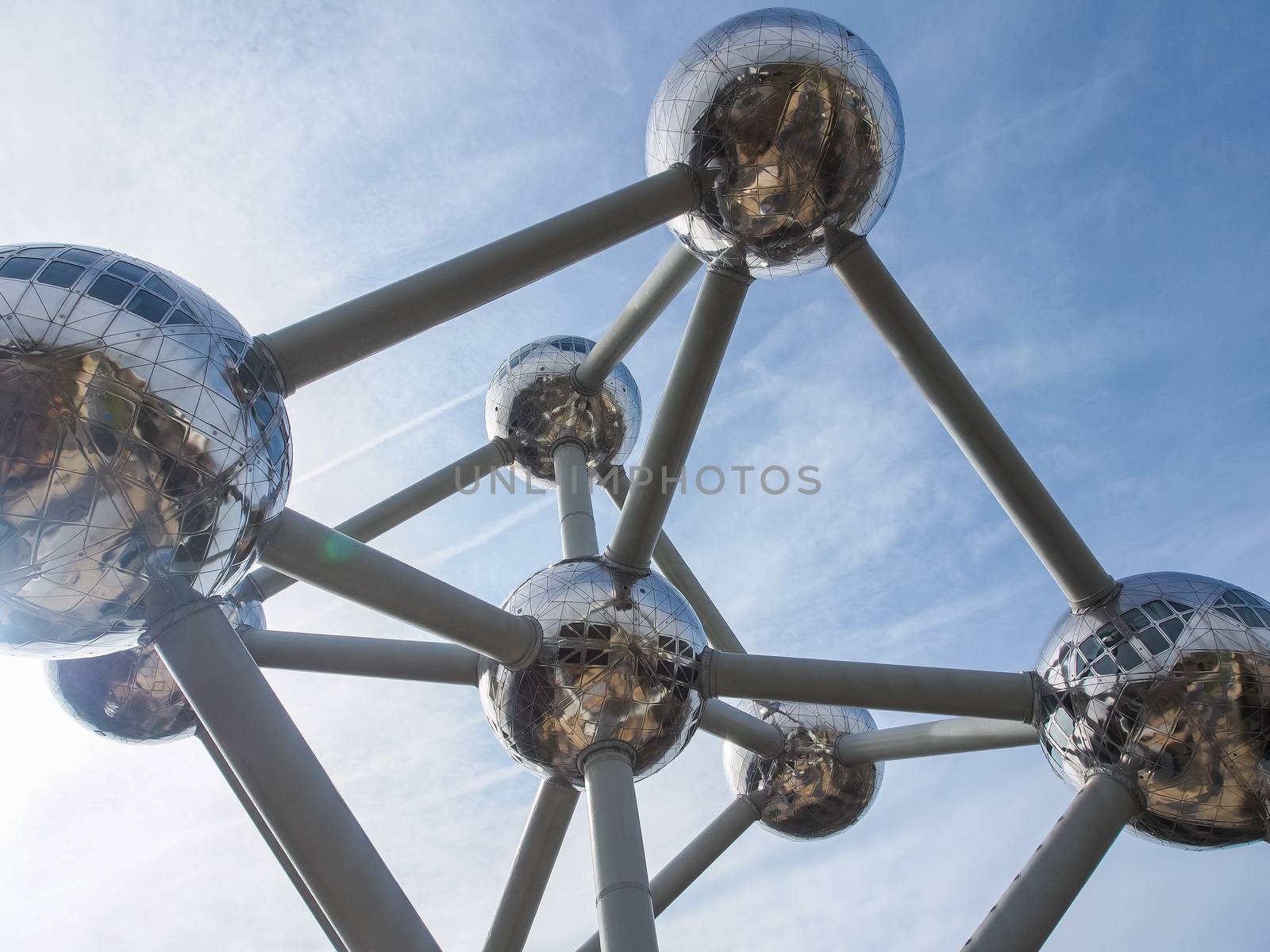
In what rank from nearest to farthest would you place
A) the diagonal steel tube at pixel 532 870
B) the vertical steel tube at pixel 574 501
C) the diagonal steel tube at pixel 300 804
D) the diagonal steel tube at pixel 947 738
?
1. the diagonal steel tube at pixel 300 804
2. the diagonal steel tube at pixel 947 738
3. the diagonal steel tube at pixel 532 870
4. the vertical steel tube at pixel 574 501

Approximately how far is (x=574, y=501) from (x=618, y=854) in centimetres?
416

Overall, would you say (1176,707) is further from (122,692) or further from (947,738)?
(122,692)

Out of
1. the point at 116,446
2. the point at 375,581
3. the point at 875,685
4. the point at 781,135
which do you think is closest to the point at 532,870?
the point at 875,685

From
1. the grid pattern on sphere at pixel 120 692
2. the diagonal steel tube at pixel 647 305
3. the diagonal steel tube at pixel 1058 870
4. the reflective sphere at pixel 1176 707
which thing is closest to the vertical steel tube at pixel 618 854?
the diagonal steel tube at pixel 1058 870

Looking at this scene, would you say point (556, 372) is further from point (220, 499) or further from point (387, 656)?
point (220, 499)

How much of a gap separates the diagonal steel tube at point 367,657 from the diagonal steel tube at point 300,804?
2.51 metres

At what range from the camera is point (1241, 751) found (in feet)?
20.9

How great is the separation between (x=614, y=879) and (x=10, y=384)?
3.97 meters

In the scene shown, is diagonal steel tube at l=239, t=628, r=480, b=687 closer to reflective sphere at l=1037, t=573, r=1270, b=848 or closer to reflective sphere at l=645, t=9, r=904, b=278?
reflective sphere at l=645, t=9, r=904, b=278

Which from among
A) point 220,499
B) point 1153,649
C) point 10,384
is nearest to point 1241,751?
point 1153,649

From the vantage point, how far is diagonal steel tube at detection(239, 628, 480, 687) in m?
7.36

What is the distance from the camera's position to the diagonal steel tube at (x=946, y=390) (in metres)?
6.62

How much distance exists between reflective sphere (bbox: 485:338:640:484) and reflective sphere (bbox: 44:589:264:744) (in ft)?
10.5

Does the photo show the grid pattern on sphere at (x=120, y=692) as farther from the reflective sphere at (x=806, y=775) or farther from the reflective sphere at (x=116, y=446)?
the reflective sphere at (x=806, y=775)
